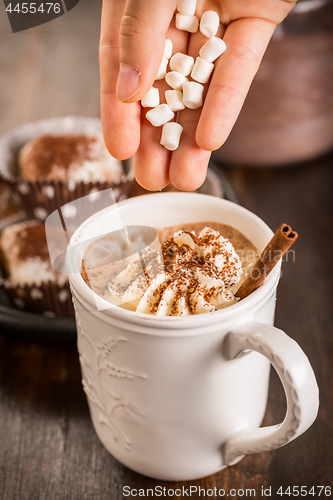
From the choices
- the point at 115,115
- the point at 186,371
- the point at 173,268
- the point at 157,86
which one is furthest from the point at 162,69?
the point at 186,371

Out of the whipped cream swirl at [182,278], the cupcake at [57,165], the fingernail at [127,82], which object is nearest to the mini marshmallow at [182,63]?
the fingernail at [127,82]

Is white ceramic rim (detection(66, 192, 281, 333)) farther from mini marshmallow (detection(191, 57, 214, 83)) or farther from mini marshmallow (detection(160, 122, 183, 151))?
mini marshmallow (detection(191, 57, 214, 83))

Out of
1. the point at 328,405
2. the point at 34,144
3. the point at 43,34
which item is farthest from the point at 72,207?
the point at 43,34

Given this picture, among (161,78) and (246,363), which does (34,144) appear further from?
(246,363)

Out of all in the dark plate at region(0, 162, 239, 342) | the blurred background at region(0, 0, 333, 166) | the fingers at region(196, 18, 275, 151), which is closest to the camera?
the fingers at region(196, 18, 275, 151)

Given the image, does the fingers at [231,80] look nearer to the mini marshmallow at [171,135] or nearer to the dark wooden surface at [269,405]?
the mini marshmallow at [171,135]

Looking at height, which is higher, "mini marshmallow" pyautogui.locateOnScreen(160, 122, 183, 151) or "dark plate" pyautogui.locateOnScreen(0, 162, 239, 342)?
"mini marshmallow" pyautogui.locateOnScreen(160, 122, 183, 151)

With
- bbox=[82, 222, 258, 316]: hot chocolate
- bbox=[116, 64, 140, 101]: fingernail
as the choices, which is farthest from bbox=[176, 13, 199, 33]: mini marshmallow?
bbox=[82, 222, 258, 316]: hot chocolate
